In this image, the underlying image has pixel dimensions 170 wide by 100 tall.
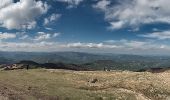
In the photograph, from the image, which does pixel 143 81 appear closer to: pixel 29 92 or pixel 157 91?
pixel 157 91

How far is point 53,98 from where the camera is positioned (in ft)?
176

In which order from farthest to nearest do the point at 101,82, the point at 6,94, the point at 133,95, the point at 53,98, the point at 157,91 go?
the point at 101,82 → the point at 157,91 → the point at 133,95 → the point at 53,98 → the point at 6,94

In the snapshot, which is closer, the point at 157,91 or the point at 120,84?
the point at 157,91

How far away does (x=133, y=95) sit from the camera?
210ft

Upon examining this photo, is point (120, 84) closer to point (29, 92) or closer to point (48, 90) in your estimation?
point (48, 90)

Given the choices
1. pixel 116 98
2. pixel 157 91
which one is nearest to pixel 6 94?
pixel 116 98

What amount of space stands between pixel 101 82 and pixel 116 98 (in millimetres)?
23405

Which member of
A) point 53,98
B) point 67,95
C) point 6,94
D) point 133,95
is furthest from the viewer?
point 133,95

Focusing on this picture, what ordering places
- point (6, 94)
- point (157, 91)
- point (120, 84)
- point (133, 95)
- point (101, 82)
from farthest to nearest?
point (101, 82) < point (120, 84) < point (157, 91) < point (133, 95) < point (6, 94)

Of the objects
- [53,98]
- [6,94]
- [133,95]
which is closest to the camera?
[6,94]

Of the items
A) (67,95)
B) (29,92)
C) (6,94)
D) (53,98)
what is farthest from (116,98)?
(6,94)

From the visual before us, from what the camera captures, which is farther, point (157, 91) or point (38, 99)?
point (157, 91)

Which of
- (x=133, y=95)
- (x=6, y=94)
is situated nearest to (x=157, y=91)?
(x=133, y=95)

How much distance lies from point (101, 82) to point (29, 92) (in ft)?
105
